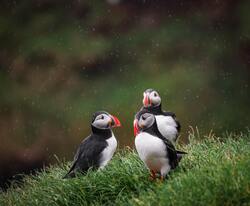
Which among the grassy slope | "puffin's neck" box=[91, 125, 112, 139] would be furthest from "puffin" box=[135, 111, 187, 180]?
"puffin's neck" box=[91, 125, 112, 139]

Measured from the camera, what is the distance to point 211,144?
24.7 ft

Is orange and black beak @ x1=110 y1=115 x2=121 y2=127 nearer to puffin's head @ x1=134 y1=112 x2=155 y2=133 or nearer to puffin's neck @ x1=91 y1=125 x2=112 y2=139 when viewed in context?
puffin's neck @ x1=91 y1=125 x2=112 y2=139

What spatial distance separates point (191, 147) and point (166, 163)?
3.83 ft

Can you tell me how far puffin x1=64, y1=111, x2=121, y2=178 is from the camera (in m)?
6.98

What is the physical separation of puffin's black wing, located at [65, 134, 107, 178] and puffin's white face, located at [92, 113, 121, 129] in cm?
11

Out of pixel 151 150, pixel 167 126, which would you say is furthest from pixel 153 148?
pixel 167 126

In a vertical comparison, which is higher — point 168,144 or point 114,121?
point 114,121

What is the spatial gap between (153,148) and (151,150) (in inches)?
0.9

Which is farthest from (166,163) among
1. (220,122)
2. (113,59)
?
(113,59)

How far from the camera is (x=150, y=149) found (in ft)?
20.5

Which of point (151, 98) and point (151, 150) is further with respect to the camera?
point (151, 98)

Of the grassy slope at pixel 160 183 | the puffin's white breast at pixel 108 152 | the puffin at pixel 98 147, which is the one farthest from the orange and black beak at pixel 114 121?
the grassy slope at pixel 160 183

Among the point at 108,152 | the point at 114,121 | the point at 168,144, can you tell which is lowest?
the point at 108,152

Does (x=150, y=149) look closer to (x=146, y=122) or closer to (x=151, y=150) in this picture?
(x=151, y=150)
